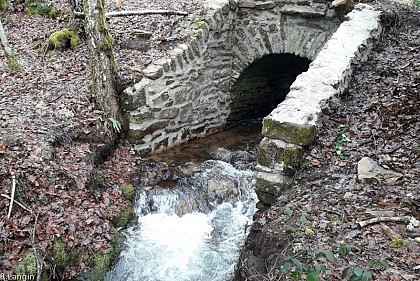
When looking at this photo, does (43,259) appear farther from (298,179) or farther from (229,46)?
(229,46)

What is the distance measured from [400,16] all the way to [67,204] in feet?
20.3

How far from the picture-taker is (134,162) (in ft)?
21.6

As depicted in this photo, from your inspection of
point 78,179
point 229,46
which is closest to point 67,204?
point 78,179

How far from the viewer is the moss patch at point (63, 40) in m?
7.85

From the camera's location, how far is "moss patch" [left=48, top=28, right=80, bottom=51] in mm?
→ 7848

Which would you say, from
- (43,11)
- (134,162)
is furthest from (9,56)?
(43,11)

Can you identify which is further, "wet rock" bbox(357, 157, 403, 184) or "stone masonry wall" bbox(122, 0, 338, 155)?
"stone masonry wall" bbox(122, 0, 338, 155)

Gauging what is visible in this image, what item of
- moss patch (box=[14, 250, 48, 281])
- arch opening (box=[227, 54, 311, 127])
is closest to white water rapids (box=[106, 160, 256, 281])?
moss patch (box=[14, 250, 48, 281])

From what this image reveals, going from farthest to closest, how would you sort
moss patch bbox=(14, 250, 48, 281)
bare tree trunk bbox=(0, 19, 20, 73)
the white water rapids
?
1. bare tree trunk bbox=(0, 19, 20, 73)
2. the white water rapids
3. moss patch bbox=(14, 250, 48, 281)

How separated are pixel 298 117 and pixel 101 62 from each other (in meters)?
3.16

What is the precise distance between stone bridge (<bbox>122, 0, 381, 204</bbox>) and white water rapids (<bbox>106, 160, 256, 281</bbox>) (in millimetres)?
1019

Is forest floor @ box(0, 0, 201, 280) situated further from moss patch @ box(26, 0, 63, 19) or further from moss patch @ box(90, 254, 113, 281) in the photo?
moss patch @ box(26, 0, 63, 19)

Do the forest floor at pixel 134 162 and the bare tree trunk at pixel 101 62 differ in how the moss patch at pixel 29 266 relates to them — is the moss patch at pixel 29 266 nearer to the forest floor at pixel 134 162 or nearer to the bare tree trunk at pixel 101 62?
the forest floor at pixel 134 162

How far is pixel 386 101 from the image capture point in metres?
5.01
